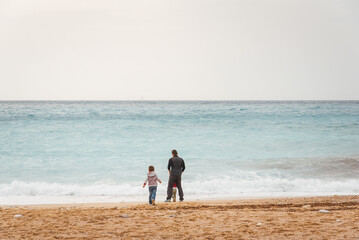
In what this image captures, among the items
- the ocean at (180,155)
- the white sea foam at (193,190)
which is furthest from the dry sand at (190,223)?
the white sea foam at (193,190)

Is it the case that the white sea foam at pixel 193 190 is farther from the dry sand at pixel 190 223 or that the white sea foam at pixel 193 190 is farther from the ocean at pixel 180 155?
the dry sand at pixel 190 223

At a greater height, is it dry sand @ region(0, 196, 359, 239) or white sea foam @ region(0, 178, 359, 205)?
dry sand @ region(0, 196, 359, 239)

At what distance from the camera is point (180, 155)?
21281 mm

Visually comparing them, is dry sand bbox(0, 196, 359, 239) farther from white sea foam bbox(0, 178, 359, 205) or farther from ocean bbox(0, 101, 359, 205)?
white sea foam bbox(0, 178, 359, 205)

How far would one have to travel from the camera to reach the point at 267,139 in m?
26.0

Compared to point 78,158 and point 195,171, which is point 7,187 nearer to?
point 78,158

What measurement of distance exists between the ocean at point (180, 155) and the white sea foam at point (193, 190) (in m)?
0.04

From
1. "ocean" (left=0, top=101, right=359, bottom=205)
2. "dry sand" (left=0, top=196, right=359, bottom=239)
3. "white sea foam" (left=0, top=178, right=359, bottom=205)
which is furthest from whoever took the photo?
"ocean" (left=0, top=101, right=359, bottom=205)

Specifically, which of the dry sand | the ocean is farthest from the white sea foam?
the dry sand

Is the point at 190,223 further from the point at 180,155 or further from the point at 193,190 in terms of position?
the point at 180,155

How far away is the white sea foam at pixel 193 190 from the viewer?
1295cm

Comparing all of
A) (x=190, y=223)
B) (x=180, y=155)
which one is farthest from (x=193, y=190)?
(x=180, y=155)

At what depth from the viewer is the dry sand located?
21.4ft

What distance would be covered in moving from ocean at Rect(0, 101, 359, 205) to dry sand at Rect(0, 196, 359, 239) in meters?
3.63
